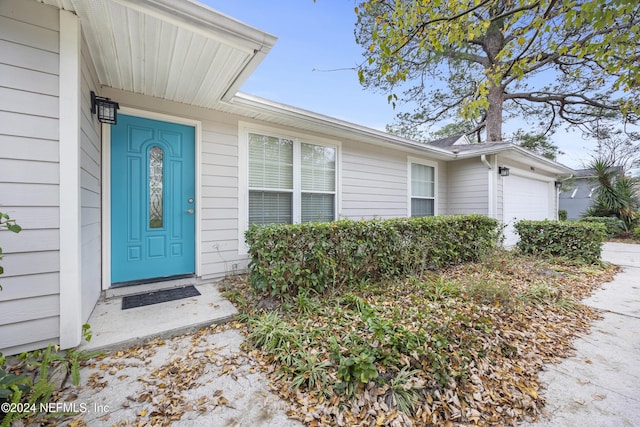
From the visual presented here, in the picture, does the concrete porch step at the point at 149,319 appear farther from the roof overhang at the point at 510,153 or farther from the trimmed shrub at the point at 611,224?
the trimmed shrub at the point at 611,224

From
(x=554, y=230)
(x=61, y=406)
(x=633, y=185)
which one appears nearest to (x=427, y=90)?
(x=554, y=230)

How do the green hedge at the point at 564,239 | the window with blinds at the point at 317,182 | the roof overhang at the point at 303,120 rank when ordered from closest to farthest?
the roof overhang at the point at 303,120
the window with blinds at the point at 317,182
the green hedge at the point at 564,239

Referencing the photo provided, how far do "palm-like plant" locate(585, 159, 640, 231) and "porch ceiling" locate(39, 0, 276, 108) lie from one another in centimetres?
1338

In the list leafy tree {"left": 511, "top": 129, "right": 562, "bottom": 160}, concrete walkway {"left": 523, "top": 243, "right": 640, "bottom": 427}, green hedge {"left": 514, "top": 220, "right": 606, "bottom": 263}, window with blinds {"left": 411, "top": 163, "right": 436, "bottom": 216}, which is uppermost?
leafy tree {"left": 511, "top": 129, "right": 562, "bottom": 160}

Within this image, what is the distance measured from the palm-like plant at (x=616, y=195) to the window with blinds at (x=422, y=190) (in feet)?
25.7

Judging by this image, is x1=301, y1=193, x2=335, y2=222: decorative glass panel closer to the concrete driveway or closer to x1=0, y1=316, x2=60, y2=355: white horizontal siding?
the concrete driveway

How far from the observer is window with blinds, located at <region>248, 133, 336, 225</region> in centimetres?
439

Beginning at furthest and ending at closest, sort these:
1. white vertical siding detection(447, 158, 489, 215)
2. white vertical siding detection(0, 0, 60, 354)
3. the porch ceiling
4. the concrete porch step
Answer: white vertical siding detection(447, 158, 489, 215) → the concrete porch step → the porch ceiling → white vertical siding detection(0, 0, 60, 354)

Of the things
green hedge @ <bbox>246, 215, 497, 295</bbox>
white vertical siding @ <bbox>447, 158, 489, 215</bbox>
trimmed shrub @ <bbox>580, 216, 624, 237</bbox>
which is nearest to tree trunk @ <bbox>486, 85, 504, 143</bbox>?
white vertical siding @ <bbox>447, 158, 489, 215</bbox>

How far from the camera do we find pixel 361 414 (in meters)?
1.64

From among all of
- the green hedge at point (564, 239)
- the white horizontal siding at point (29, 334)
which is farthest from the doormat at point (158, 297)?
the green hedge at point (564, 239)

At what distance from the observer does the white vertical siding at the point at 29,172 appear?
1.93 m

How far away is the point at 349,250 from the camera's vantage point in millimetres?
3498

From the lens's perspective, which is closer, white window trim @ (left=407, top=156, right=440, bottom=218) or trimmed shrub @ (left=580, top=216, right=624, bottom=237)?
white window trim @ (left=407, top=156, right=440, bottom=218)
